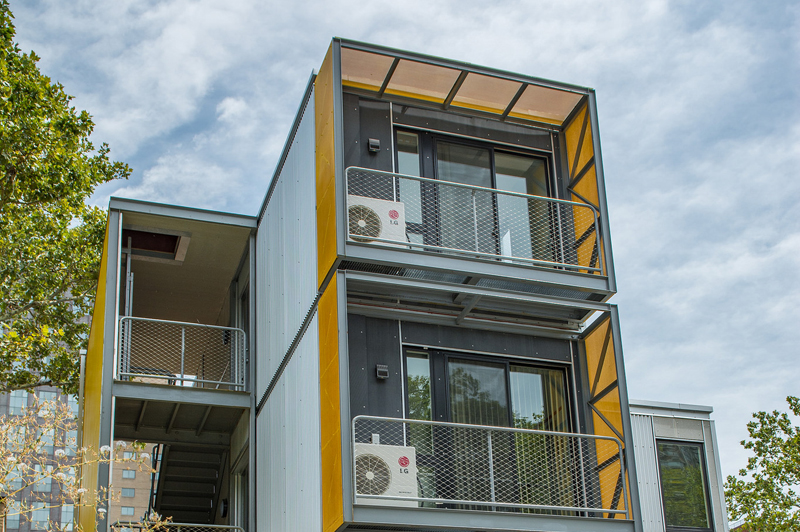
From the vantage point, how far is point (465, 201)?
12.5 m

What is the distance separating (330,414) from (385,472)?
886mm

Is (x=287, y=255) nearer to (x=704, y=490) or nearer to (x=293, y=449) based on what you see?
(x=293, y=449)

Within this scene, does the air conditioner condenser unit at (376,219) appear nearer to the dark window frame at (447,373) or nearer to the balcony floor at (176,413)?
the dark window frame at (447,373)

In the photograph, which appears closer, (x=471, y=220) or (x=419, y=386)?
(x=419, y=386)

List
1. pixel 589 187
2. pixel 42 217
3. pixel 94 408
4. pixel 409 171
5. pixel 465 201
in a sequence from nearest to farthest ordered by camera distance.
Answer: pixel 465 201, pixel 589 187, pixel 409 171, pixel 94 408, pixel 42 217

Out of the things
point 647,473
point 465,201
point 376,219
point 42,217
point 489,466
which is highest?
point 42,217

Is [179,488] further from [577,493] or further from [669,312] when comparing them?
[669,312]

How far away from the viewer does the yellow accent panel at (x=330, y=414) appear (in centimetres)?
942

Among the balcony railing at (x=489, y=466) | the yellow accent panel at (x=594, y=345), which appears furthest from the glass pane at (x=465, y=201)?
the balcony railing at (x=489, y=466)

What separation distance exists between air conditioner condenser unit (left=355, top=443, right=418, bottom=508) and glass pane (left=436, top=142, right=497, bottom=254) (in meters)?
2.90

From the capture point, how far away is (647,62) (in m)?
20.7

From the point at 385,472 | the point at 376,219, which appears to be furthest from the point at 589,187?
the point at 385,472

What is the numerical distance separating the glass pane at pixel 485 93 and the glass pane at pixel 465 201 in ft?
2.09

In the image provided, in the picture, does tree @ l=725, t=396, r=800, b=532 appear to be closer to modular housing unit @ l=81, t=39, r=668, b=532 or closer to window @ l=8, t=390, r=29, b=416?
modular housing unit @ l=81, t=39, r=668, b=532
